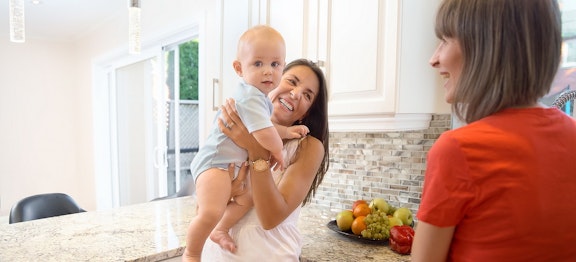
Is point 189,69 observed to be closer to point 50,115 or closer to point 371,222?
point 50,115

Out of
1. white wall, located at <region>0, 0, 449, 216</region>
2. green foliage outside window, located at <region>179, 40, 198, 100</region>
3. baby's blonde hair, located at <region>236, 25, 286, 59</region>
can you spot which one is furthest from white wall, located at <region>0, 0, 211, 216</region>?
baby's blonde hair, located at <region>236, 25, 286, 59</region>

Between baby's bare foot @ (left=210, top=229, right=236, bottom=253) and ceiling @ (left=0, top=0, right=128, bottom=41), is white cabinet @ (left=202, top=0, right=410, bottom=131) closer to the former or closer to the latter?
baby's bare foot @ (left=210, top=229, right=236, bottom=253)

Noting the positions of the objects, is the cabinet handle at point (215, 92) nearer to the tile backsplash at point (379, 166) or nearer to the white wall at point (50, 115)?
the tile backsplash at point (379, 166)

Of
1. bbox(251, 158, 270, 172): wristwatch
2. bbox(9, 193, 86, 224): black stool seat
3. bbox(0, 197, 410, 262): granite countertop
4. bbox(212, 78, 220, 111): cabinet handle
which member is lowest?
bbox(9, 193, 86, 224): black stool seat

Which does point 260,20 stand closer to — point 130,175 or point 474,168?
point 474,168

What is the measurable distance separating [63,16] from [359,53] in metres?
3.81

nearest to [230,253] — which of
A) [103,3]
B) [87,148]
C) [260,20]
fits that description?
[260,20]

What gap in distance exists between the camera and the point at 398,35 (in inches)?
52.4

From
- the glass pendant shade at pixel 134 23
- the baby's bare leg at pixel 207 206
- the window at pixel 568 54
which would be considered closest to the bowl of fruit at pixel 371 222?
the baby's bare leg at pixel 207 206

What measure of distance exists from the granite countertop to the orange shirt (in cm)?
73

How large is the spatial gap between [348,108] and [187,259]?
33.9 inches

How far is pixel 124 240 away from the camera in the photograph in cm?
140

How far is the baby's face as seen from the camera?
1.00 meters

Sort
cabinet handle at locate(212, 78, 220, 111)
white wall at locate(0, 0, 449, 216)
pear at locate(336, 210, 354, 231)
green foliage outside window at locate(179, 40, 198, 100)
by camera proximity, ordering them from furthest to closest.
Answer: green foliage outside window at locate(179, 40, 198, 100)
white wall at locate(0, 0, 449, 216)
cabinet handle at locate(212, 78, 220, 111)
pear at locate(336, 210, 354, 231)
